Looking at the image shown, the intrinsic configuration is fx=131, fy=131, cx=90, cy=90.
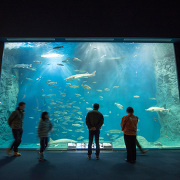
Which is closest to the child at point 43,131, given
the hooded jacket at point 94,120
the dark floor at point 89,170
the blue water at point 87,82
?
the dark floor at point 89,170

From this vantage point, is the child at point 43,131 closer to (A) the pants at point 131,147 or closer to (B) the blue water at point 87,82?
(A) the pants at point 131,147

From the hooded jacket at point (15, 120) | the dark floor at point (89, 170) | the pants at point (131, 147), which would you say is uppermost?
the hooded jacket at point (15, 120)

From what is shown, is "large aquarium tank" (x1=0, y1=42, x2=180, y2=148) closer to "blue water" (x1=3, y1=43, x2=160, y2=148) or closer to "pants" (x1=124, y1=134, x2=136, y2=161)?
"blue water" (x1=3, y1=43, x2=160, y2=148)

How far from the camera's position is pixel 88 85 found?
35.7 feet
